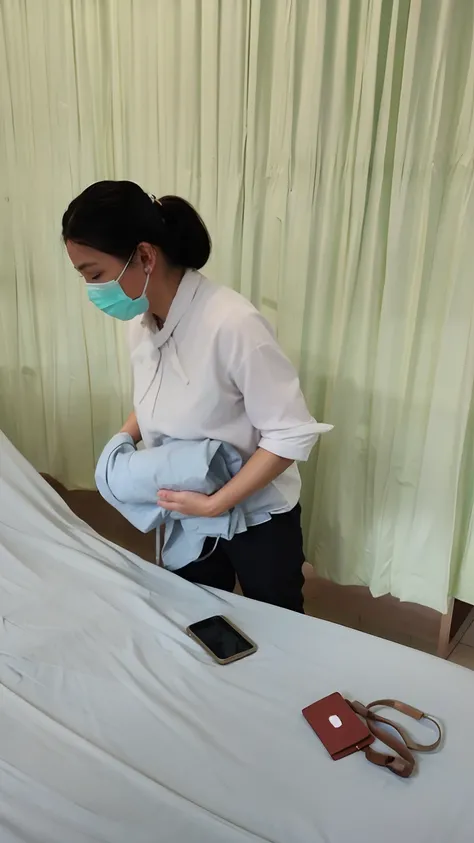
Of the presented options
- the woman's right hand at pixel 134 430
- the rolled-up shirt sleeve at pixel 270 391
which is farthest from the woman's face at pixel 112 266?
the woman's right hand at pixel 134 430

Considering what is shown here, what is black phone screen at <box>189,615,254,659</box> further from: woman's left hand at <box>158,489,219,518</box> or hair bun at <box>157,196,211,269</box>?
hair bun at <box>157,196,211,269</box>

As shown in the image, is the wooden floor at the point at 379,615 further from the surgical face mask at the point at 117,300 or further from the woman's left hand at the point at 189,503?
the surgical face mask at the point at 117,300

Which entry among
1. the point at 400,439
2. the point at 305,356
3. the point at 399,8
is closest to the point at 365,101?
the point at 399,8

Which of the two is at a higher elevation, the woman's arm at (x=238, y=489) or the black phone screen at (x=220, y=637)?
the woman's arm at (x=238, y=489)

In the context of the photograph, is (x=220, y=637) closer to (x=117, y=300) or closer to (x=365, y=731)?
(x=365, y=731)

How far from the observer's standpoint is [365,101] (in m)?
1.59

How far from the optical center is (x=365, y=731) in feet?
3.55

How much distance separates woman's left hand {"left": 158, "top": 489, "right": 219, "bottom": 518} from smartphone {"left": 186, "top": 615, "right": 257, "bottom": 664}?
0.76 ft

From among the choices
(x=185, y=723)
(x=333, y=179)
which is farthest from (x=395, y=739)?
(x=333, y=179)

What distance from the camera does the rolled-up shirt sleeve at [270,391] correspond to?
124 cm

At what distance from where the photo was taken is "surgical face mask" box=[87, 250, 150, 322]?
4.27ft

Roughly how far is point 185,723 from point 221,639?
0.73 feet

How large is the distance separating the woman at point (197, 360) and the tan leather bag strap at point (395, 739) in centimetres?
38

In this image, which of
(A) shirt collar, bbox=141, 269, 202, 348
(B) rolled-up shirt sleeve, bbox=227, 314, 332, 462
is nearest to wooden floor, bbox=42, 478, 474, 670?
(B) rolled-up shirt sleeve, bbox=227, 314, 332, 462
